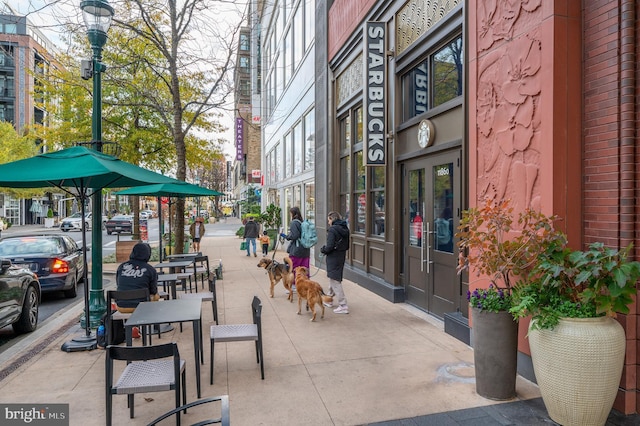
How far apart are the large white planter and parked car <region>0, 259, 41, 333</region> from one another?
6859 mm

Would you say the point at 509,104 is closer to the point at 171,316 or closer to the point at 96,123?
the point at 171,316

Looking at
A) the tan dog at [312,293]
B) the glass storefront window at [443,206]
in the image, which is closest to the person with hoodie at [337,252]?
the tan dog at [312,293]

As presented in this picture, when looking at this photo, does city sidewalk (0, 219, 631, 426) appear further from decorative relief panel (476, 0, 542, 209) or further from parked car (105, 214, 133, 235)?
parked car (105, 214, 133, 235)

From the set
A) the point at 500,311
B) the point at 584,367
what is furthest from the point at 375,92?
the point at 584,367

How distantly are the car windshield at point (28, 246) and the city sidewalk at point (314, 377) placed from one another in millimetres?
2720

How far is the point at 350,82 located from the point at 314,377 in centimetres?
839

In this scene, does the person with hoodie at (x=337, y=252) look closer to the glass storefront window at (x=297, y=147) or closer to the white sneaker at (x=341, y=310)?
the white sneaker at (x=341, y=310)

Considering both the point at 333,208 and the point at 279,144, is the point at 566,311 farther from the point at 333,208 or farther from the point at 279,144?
the point at 279,144

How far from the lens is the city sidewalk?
3.88 meters

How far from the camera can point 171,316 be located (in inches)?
175

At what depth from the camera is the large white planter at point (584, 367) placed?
3.36 metres

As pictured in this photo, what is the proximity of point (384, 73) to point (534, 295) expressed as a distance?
20.3 ft

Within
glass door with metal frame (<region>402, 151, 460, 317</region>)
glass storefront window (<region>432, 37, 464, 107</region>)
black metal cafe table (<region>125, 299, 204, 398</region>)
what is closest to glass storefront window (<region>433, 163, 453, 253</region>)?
glass door with metal frame (<region>402, 151, 460, 317</region>)

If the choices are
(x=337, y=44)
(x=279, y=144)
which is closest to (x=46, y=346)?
(x=337, y=44)
